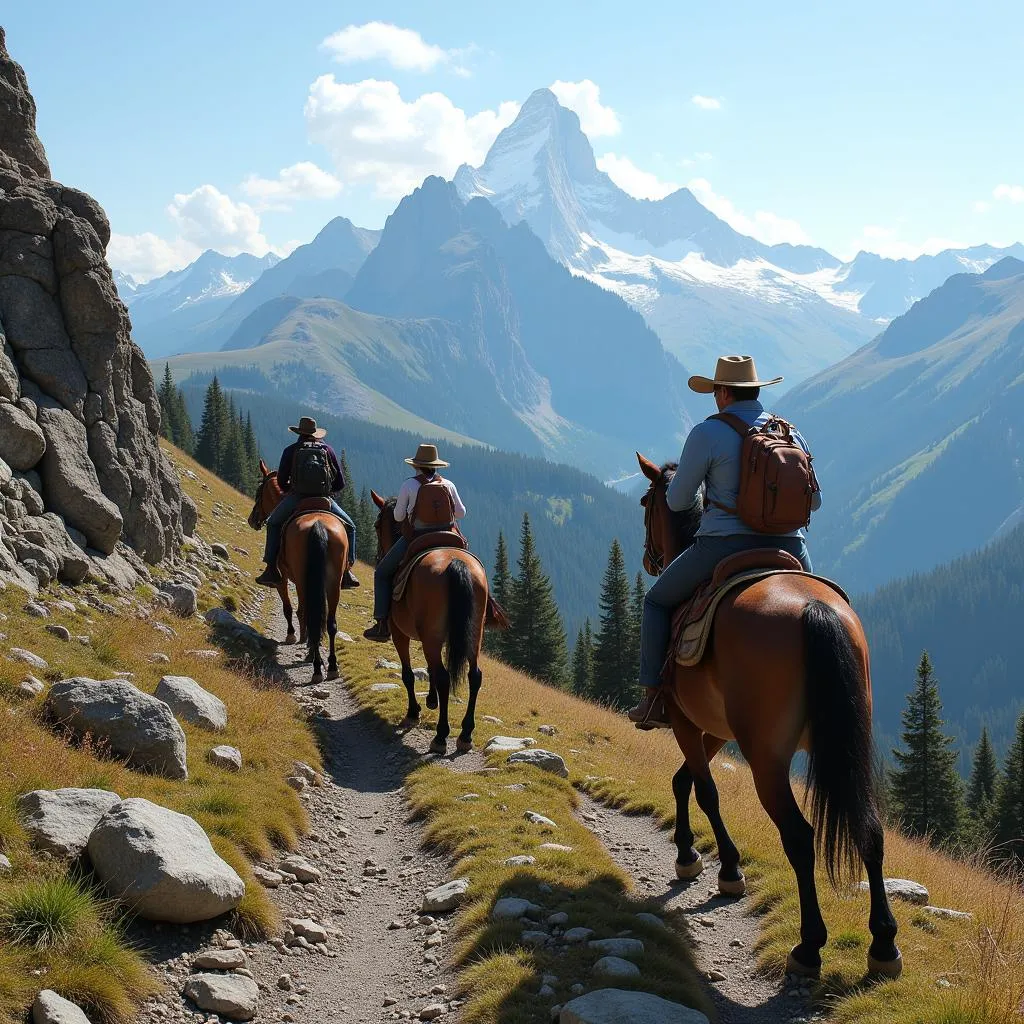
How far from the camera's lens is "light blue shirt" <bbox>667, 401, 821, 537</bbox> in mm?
8820

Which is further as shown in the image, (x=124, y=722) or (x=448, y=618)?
(x=448, y=618)

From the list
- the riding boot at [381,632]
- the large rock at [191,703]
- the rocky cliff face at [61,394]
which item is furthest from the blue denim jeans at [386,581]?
the rocky cliff face at [61,394]

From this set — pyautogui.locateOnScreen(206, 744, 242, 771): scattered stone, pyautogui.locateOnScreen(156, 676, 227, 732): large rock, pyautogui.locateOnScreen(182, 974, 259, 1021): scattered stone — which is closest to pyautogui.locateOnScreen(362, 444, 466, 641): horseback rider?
pyautogui.locateOnScreen(156, 676, 227, 732): large rock

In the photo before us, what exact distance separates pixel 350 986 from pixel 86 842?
8.71 ft

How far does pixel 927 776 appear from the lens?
49156mm

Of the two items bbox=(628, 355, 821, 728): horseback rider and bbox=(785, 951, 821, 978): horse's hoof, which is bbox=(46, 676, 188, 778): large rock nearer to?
bbox=(628, 355, 821, 728): horseback rider

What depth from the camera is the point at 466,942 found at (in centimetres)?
816

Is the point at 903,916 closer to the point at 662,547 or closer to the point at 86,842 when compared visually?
the point at 662,547

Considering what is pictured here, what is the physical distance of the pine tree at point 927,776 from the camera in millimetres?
48438

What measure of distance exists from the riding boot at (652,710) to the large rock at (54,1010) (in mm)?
5728

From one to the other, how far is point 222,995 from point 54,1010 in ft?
4.85

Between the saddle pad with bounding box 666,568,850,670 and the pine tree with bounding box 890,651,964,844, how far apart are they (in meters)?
44.9

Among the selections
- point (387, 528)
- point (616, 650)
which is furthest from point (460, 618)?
point (616, 650)

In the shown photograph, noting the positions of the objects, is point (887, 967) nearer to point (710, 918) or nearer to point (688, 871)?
point (710, 918)
